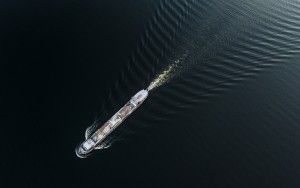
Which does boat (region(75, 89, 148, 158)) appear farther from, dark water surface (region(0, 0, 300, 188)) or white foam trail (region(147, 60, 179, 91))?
white foam trail (region(147, 60, 179, 91))

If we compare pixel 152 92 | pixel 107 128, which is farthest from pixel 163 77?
pixel 107 128

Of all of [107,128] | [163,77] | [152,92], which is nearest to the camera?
[107,128]

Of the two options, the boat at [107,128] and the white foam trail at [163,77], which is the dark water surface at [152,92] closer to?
the white foam trail at [163,77]

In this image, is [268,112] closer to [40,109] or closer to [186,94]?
[186,94]

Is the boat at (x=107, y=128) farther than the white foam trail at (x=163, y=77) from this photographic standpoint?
No

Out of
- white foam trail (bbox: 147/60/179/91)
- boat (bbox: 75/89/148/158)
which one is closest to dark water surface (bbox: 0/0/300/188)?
white foam trail (bbox: 147/60/179/91)

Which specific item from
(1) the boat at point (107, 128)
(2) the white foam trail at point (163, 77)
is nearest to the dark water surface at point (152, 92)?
(2) the white foam trail at point (163, 77)

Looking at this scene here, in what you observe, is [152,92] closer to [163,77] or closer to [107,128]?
[163,77]

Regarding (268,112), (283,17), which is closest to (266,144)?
(268,112)
